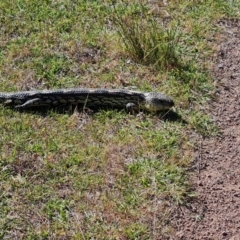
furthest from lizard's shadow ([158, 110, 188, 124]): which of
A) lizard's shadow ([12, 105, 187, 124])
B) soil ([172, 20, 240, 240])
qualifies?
soil ([172, 20, 240, 240])

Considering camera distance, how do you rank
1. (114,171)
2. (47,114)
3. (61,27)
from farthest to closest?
(61,27), (47,114), (114,171)

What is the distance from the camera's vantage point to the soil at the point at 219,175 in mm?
5520

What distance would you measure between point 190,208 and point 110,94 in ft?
5.85

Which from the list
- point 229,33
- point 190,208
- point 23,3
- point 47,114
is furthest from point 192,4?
point 190,208

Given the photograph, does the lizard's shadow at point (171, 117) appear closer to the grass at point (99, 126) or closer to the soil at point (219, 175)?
the grass at point (99, 126)

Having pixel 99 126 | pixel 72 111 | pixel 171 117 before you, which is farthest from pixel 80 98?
pixel 171 117

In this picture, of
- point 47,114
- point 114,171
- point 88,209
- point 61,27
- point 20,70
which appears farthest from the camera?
point 61,27

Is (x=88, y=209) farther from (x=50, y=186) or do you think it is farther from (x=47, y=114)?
(x=47, y=114)

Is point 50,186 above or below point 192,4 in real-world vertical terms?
below

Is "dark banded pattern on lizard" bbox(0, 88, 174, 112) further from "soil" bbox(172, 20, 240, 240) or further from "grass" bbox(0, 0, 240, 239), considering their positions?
"soil" bbox(172, 20, 240, 240)

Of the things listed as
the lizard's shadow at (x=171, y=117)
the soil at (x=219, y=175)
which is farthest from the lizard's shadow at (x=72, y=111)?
the soil at (x=219, y=175)

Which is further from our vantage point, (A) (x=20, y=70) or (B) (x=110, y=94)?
(A) (x=20, y=70)

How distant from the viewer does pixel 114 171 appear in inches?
237

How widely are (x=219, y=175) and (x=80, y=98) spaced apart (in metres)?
1.84
